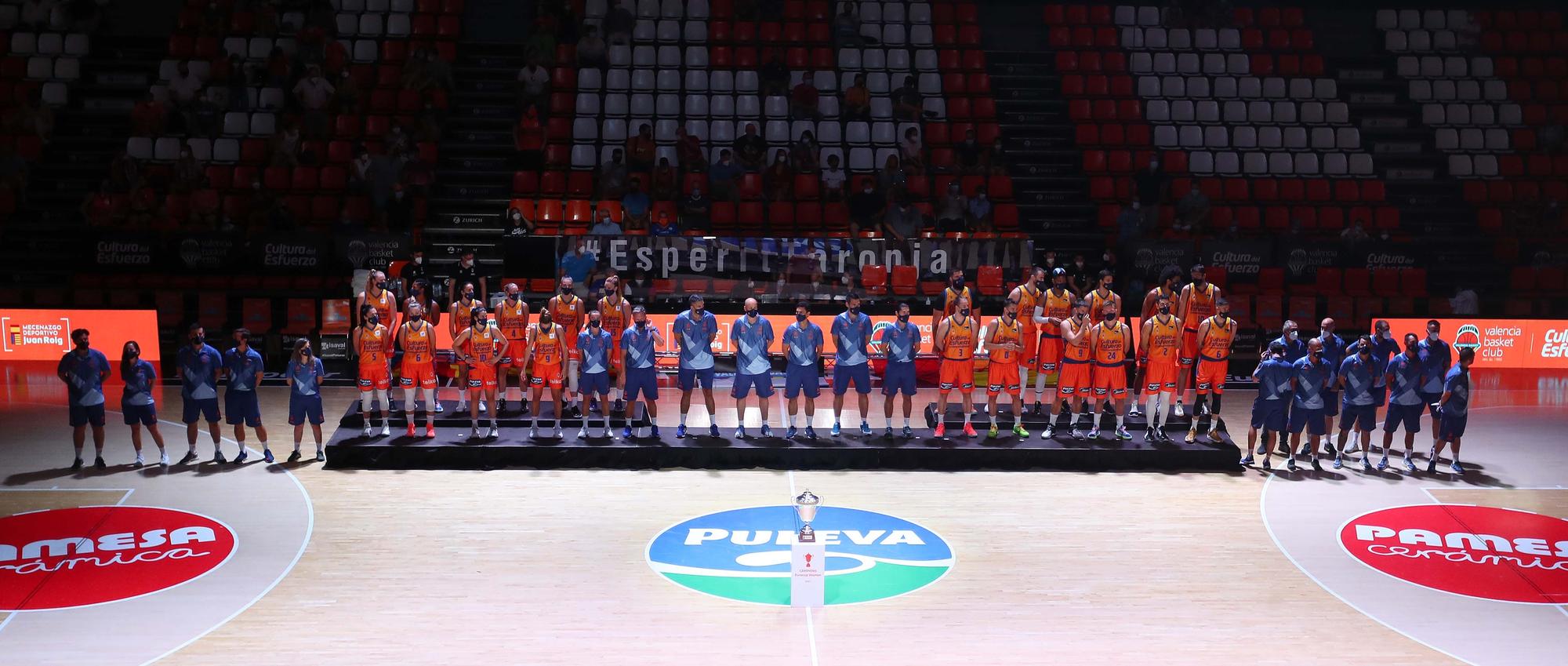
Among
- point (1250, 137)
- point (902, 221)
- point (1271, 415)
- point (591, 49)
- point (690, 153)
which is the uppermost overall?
point (591, 49)

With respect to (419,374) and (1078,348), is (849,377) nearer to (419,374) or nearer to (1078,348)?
(1078,348)

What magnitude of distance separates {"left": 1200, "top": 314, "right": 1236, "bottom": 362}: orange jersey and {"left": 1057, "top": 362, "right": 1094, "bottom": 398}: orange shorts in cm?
126

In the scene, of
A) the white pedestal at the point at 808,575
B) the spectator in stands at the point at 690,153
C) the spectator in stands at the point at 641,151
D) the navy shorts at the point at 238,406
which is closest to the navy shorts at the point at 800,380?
the white pedestal at the point at 808,575

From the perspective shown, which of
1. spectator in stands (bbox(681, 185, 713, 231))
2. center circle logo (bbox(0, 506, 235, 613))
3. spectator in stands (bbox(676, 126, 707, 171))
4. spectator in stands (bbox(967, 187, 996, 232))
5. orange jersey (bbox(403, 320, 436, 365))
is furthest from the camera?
spectator in stands (bbox(676, 126, 707, 171))

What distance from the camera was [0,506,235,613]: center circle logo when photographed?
8.47 m

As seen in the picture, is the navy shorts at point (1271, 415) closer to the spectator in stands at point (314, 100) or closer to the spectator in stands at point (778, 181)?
the spectator in stands at point (778, 181)

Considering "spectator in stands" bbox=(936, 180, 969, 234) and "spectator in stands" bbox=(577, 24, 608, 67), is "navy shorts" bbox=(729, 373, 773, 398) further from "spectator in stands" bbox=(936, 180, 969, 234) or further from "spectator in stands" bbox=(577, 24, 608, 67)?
"spectator in stands" bbox=(577, 24, 608, 67)

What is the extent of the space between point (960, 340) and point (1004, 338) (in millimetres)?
478

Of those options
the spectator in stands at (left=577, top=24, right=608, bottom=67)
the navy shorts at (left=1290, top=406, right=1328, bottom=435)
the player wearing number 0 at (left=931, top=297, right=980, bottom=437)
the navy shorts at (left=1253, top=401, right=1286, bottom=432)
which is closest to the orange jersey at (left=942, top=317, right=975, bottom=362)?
the player wearing number 0 at (left=931, top=297, right=980, bottom=437)

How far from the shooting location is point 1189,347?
13031mm

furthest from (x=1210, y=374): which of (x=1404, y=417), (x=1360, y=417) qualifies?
(x=1404, y=417)

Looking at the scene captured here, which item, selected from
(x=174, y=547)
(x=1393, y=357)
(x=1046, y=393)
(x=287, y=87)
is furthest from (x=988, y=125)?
(x=174, y=547)

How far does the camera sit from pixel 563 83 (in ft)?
68.8

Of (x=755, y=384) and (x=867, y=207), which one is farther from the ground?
(x=867, y=207)
